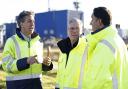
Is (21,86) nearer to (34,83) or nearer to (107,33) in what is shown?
(34,83)

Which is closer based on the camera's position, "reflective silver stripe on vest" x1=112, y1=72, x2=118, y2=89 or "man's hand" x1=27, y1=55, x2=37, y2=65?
"reflective silver stripe on vest" x1=112, y1=72, x2=118, y2=89

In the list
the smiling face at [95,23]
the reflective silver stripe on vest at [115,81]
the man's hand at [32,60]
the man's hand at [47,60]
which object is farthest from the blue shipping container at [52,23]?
the reflective silver stripe on vest at [115,81]

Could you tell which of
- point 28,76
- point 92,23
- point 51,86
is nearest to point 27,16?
point 28,76

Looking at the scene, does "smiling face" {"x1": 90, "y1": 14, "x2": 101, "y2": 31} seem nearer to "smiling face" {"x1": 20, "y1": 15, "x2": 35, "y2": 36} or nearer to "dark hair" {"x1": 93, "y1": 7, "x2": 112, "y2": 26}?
"dark hair" {"x1": 93, "y1": 7, "x2": 112, "y2": 26}

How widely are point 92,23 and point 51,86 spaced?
7855 millimetres

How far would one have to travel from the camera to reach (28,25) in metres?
6.56

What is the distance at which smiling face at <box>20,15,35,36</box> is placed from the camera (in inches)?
257

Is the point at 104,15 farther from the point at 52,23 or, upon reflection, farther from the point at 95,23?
the point at 52,23

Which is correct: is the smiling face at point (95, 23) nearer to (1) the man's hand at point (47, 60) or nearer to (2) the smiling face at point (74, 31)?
(2) the smiling face at point (74, 31)

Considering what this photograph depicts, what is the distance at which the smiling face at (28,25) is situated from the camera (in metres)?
6.54

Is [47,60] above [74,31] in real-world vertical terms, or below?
below

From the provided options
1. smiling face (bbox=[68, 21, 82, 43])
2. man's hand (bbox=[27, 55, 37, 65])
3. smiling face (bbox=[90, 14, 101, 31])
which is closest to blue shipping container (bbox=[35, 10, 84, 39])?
man's hand (bbox=[27, 55, 37, 65])

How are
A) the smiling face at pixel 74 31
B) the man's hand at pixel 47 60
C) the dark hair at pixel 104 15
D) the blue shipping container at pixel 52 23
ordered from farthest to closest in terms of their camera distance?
the blue shipping container at pixel 52 23 < the man's hand at pixel 47 60 < the smiling face at pixel 74 31 < the dark hair at pixel 104 15

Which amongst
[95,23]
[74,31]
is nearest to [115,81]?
[95,23]
